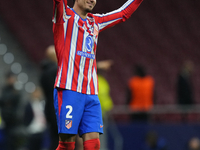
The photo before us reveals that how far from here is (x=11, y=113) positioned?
24.5ft

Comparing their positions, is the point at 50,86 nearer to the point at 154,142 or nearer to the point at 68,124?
the point at 68,124

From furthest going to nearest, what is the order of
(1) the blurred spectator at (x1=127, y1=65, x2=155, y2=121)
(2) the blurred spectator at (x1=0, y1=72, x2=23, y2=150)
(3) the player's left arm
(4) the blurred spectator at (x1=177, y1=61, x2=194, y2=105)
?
(4) the blurred spectator at (x1=177, y1=61, x2=194, y2=105), (1) the blurred spectator at (x1=127, y1=65, x2=155, y2=121), (2) the blurred spectator at (x1=0, y1=72, x2=23, y2=150), (3) the player's left arm

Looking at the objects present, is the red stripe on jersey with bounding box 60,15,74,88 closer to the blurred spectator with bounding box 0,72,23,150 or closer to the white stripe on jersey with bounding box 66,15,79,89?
the white stripe on jersey with bounding box 66,15,79,89

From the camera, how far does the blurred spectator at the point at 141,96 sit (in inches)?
357

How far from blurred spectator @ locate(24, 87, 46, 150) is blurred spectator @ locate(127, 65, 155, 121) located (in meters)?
2.13

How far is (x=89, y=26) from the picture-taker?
370cm

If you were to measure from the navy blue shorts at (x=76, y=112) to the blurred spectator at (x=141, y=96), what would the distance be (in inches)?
215

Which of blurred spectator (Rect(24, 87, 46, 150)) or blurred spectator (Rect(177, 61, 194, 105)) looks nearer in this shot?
blurred spectator (Rect(24, 87, 46, 150))

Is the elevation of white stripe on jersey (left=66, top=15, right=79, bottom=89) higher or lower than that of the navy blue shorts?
higher

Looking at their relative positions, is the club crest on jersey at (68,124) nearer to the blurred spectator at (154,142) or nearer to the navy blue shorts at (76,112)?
the navy blue shorts at (76,112)

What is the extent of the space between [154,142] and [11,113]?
3.04 metres

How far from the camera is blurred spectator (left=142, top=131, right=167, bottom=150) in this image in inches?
322

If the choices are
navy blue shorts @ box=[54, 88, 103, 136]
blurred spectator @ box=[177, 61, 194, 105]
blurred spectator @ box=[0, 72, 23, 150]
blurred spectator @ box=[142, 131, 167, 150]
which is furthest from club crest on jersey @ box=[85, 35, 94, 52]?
blurred spectator @ box=[177, 61, 194, 105]

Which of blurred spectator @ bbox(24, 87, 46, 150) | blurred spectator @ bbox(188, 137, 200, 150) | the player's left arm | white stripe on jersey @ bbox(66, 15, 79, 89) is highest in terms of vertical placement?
Result: the player's left arm
